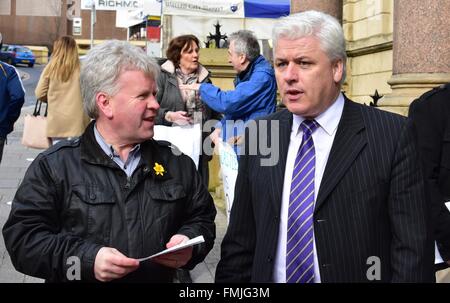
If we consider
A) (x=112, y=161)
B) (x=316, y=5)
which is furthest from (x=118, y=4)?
(x=112, y=161)

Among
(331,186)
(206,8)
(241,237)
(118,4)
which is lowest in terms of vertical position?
(241,237)

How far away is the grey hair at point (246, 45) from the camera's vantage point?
6.76m

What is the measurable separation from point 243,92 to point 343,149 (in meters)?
3.78

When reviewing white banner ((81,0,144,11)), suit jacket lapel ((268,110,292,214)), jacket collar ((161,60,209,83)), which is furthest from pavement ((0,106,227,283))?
white banner ((81,0,144,11))

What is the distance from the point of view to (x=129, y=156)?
3135 millimetres

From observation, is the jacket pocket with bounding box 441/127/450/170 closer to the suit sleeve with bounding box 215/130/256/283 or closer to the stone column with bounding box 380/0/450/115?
the suit sleeve with bounding box 215/130/256/283

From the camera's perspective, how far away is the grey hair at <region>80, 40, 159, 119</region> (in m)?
3.05

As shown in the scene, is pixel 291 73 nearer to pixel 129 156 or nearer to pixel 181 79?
pixel 129 156

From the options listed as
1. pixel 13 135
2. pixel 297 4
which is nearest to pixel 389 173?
pixel 297 4

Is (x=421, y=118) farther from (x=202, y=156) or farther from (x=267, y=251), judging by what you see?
(x=202, y=156)

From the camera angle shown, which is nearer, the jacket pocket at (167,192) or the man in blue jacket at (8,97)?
the jacket pocket at (167,192)

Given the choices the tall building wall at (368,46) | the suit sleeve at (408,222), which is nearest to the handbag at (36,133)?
the suit sleeve at (408,222)

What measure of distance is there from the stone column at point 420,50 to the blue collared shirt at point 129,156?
4.75 meters

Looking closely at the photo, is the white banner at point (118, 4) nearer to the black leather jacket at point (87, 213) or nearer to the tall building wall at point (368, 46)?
the tall building wall at point (368, 46)
